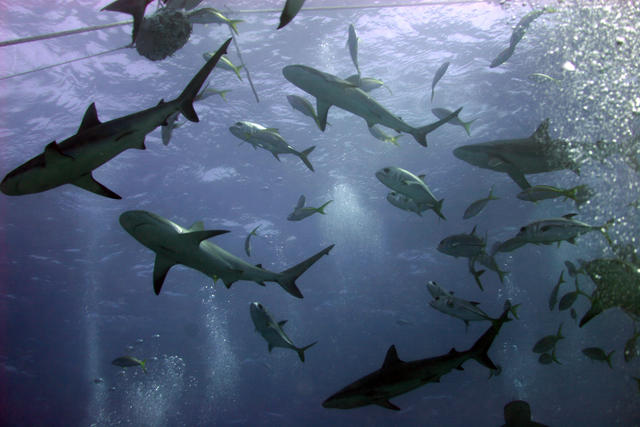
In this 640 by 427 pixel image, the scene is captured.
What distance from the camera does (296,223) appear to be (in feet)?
73.3

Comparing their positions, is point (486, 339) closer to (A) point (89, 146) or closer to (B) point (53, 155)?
(A) point (89, 146)

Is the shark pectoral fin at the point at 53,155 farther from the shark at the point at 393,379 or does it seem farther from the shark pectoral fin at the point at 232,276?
the shark at the point at 393,379

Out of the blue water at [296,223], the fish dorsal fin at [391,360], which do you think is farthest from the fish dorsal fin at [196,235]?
the blue water at [296,223]

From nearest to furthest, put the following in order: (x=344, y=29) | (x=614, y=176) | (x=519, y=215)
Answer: (x=614, y=176) < (x=344, y=29) < (x=519, y=215)

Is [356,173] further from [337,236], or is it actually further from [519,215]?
[519,215]

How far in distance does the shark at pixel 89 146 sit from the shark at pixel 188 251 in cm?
69

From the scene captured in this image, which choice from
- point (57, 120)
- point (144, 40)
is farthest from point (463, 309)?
point (57, 120)

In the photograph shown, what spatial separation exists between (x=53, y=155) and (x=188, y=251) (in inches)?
62.6

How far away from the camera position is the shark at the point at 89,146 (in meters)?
2.43

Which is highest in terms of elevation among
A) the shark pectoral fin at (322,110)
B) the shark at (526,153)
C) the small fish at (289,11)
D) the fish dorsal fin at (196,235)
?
the small fish at (289,11)

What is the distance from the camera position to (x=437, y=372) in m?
4.16

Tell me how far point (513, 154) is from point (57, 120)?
1573 centimetres

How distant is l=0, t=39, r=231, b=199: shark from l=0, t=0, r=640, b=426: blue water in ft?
17.2

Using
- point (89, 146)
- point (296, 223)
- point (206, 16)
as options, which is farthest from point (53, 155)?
point (296, 223)
